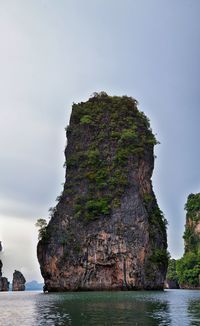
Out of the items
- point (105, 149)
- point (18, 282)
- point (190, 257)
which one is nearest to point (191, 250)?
point (190, 257)

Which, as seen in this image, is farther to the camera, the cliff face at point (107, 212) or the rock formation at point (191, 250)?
the rock formation at point (191, 250)

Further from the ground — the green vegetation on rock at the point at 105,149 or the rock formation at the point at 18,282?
the green vegetation on rock at the point at 105,149

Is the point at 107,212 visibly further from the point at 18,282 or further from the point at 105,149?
the point at 18,282

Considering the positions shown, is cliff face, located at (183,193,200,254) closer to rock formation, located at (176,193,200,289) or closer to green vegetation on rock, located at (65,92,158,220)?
rock formation, located at (176,193,200,289)

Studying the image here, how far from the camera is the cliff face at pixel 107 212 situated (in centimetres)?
5862

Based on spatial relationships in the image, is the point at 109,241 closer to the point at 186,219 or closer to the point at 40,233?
the point at 40,233

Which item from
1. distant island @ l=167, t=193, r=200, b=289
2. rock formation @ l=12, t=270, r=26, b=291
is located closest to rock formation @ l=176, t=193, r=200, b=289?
distant island @ l=167, t=193, r=200, b=289

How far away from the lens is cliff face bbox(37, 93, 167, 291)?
58625mm

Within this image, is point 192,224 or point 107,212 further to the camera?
point 192,224

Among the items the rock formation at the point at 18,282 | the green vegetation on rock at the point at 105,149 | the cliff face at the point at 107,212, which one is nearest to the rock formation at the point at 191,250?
the cliff face at the point at 107,212

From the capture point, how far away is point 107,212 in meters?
61.7

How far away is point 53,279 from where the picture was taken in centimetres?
6109

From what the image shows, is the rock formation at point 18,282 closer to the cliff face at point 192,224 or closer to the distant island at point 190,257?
the distant island at point 190,257

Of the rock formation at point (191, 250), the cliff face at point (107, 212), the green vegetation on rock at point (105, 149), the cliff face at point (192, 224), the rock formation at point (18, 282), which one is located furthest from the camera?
the rock formation at point (18, 282)
